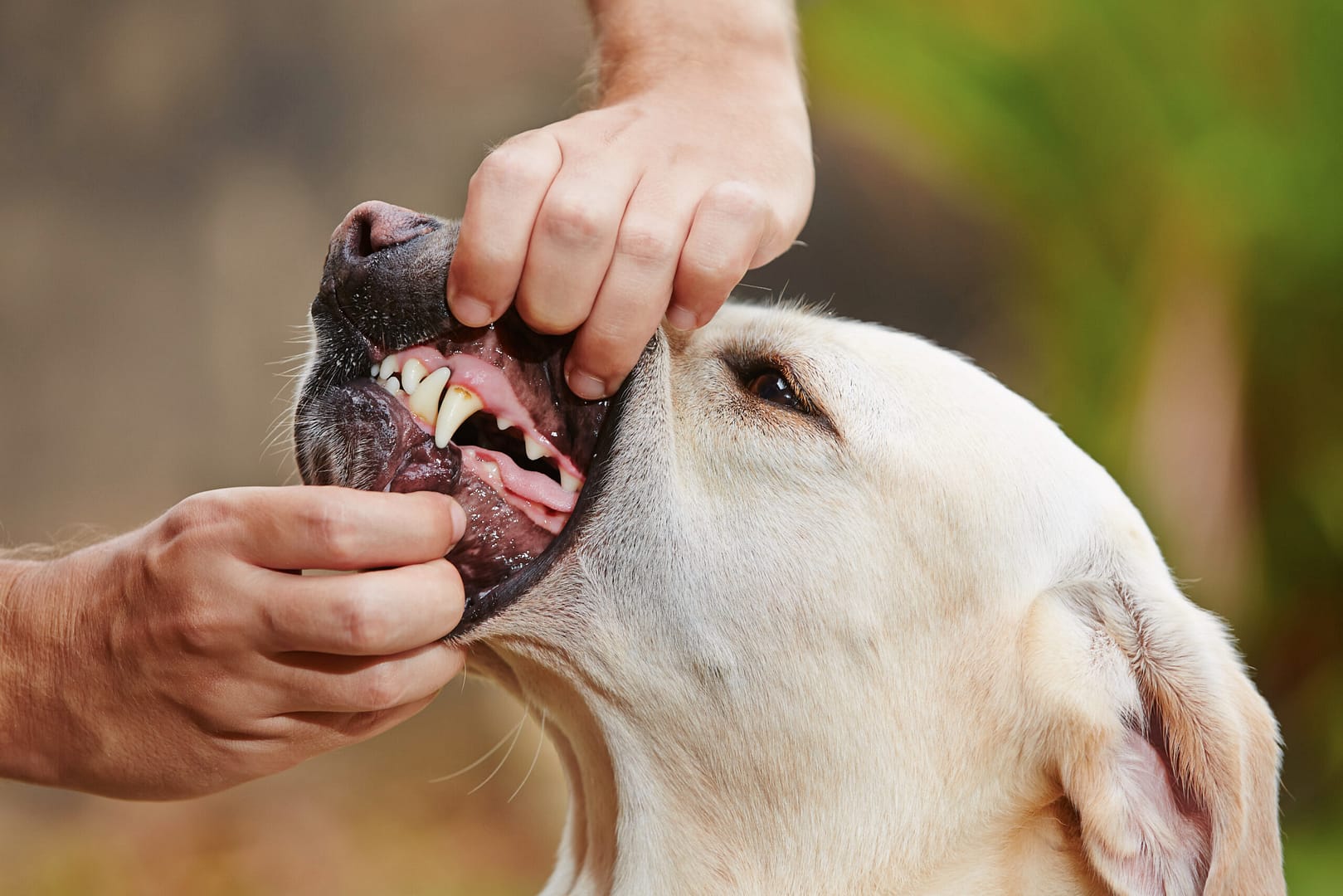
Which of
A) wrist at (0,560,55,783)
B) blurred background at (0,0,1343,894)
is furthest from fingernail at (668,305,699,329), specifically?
blurred background at (0,0,1343,894)

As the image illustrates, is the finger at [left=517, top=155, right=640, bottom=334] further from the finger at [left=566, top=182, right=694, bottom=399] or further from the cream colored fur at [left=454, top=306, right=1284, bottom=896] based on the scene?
the cream colored fur at [left=454, top=306, right=1284, bottom=896]

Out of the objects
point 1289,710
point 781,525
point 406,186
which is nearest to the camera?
point 781,525

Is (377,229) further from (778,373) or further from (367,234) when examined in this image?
(778,373)

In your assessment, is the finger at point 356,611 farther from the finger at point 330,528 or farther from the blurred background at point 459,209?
the blurred background at point 459,209

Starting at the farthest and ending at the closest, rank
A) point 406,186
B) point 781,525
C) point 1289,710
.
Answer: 1. point 406,186
2. point 1289,710
3. point 781,525

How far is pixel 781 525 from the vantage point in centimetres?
167

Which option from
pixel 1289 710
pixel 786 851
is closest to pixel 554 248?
pixel 786 851

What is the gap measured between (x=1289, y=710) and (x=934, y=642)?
157 inches

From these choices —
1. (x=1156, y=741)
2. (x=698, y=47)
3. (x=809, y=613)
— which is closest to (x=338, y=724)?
(x=809, y=613)

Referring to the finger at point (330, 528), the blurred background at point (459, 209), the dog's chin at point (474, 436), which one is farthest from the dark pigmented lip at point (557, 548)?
the blurred background at point (459, 209)

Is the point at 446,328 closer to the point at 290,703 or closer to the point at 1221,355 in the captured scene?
the point at 290,703

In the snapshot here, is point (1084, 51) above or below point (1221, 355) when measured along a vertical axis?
above

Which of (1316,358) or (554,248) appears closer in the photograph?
(554,248)

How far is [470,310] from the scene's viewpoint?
4.75 ft
